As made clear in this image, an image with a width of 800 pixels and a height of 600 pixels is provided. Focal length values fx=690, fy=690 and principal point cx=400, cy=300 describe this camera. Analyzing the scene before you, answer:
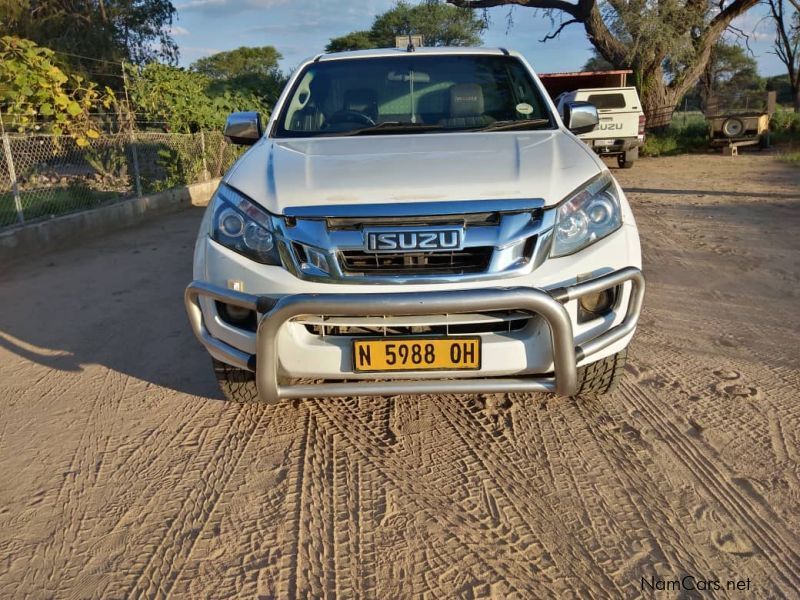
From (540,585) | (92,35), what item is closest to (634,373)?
(540,585)

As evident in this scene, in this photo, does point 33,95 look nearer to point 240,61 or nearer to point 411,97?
point 411,97

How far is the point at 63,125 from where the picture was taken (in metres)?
8.90

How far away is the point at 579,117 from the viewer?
13.2ft

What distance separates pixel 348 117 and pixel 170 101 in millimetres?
9749

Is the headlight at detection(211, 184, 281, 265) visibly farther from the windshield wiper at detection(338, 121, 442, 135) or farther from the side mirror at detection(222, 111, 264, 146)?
the side mirror at detection(222, 111, 264, 146)

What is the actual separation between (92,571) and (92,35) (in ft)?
88.2

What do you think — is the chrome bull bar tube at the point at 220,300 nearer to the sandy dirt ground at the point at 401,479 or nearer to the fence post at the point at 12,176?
the sandy dirt ground at the point at 401,479

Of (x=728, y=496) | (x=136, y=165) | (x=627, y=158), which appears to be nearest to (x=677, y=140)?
(x=627, y=158)

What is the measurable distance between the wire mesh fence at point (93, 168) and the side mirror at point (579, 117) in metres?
6.15

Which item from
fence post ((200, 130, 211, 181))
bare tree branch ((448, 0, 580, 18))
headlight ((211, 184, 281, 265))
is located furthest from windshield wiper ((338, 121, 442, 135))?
bare tree branch ((448, 0, 580, 18))

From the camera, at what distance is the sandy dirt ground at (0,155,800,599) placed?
2.21 metres

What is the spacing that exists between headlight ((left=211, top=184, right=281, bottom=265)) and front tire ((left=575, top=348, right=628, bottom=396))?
145 cm

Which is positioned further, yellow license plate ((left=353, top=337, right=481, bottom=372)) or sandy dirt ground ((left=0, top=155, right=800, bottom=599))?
yellow license plate ((left=353, top=337, right=481, bottom=372))

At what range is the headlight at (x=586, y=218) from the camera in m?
2.74
